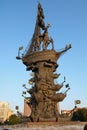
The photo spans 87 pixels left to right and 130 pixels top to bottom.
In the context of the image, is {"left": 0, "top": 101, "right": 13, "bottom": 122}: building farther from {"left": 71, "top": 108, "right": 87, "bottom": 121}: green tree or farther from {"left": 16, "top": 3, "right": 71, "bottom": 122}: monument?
{"left": 16, "top": 3, "right": 71, "bottom": 122}: monument

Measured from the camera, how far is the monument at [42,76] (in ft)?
112

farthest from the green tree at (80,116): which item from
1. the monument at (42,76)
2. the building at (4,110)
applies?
the building at (4,110)

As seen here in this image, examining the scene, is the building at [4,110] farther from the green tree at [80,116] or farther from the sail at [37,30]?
the sail at [37,30]

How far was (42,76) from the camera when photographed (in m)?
35.7

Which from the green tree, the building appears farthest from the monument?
the building

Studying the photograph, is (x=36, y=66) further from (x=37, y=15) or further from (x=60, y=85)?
(x=37, y=15)

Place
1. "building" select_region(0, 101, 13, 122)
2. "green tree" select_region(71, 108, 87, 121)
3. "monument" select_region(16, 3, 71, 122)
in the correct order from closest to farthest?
"monument" select_region(16, 3, 71, 122) < "green tree" select_region(71, 108, 87, 121) < "building" select_region(0, 101, 13, 122)

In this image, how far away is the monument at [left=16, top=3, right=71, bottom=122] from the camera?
34062 millimetres

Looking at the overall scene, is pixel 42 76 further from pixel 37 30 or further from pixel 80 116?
pixel 80 116

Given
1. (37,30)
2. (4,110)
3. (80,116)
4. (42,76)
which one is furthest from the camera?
(4,110)

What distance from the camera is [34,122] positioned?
31.8 m

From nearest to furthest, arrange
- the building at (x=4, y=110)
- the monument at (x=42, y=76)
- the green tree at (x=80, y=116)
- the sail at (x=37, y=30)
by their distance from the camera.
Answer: the monument at (x=42, y=76) → the sail at (x=37, y=30) → the green tree at (x=80, y=116) → the building at (x=4, y=110)

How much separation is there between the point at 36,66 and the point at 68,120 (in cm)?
959

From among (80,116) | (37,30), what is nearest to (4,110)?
(80,116)
